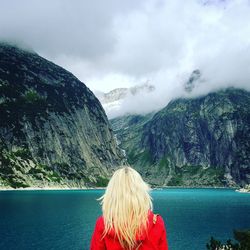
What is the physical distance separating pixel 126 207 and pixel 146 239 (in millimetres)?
800

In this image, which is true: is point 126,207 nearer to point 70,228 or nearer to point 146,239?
point 146,239

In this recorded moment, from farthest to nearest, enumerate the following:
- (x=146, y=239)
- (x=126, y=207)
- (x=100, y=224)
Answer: (x=126, y=207) → (x=100, y=224) → (x=146, y=239)

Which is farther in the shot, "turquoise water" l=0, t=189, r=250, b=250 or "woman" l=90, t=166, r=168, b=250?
"turquoise water" l=0, t=189, r=250, b=250

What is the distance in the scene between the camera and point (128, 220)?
966 cm

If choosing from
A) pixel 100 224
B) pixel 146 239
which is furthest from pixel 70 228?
pixel 146 239

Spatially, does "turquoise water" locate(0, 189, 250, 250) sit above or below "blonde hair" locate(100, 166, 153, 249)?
below

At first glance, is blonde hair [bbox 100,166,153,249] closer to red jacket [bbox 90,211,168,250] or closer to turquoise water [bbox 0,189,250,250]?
red jacket [bbox 90,211,168,250]

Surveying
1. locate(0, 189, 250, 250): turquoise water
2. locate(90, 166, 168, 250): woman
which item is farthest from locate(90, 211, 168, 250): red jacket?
locate(0, 189, 250, 250): turquoise water

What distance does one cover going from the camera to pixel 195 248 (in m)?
92.1

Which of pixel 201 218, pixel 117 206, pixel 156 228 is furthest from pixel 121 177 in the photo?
pixel 201 218

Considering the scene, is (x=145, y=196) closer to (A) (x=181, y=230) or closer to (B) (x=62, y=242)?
(B) (x=62, y=242)

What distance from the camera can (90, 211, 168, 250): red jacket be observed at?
938 centimetres

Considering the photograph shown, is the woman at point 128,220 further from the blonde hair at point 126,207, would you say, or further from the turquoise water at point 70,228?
the turquoise water at point 70,228

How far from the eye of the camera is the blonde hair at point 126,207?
9.49 m
